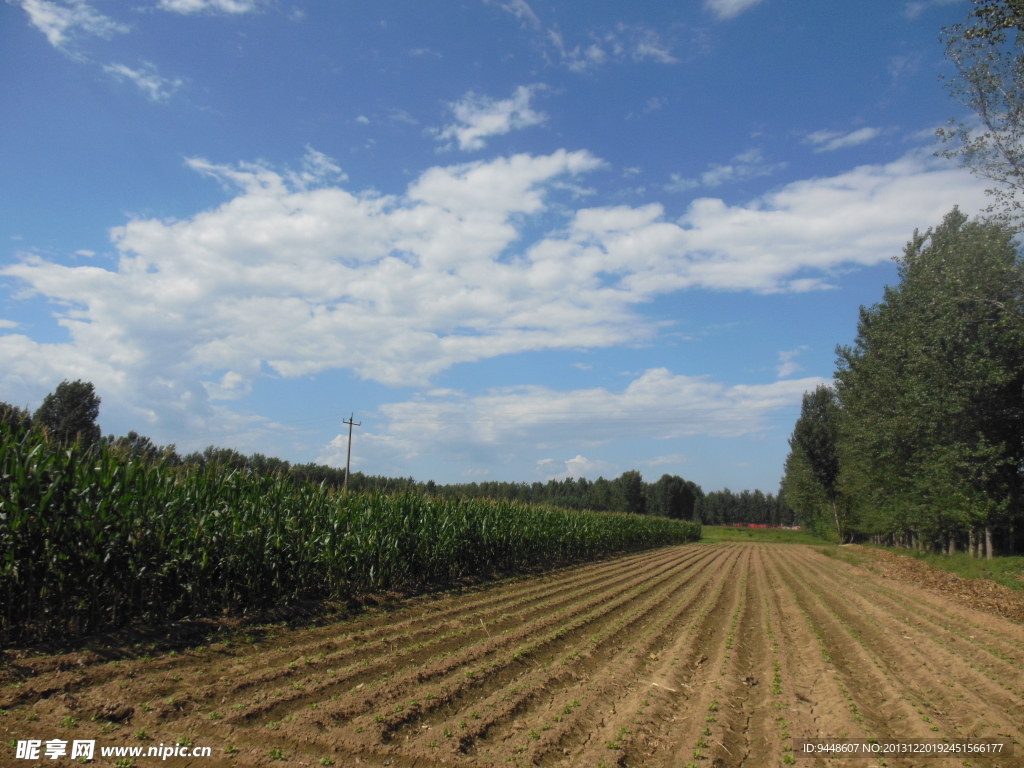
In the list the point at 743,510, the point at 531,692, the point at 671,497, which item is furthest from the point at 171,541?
the point at 743,510

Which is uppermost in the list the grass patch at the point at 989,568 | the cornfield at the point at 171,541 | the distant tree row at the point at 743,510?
the cornfield at the point at 171,541

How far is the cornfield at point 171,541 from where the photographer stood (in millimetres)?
6969

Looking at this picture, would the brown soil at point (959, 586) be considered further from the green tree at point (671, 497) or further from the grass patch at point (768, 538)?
the green tree at point (671, 497)

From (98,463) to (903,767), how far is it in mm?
10361

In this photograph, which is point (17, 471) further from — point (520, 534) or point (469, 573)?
point (520, 534)

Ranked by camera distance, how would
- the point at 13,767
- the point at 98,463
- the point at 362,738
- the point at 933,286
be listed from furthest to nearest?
the point at 933,286, the point at 98,463, the point at 362,738, the point at 13,767

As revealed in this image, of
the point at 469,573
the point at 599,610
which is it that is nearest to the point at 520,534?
the point at 469,573

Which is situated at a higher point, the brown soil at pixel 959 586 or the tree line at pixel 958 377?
the tree line at pixel 958 377

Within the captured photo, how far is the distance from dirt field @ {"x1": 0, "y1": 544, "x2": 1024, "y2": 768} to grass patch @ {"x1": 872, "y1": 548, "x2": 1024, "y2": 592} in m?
7.40

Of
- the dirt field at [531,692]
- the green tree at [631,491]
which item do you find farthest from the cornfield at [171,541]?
the green tree at [631,491]

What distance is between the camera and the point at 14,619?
6898 mm

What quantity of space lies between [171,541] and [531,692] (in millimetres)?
6066

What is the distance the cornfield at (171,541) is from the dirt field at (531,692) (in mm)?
1219

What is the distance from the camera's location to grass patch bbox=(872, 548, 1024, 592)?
663 inches
